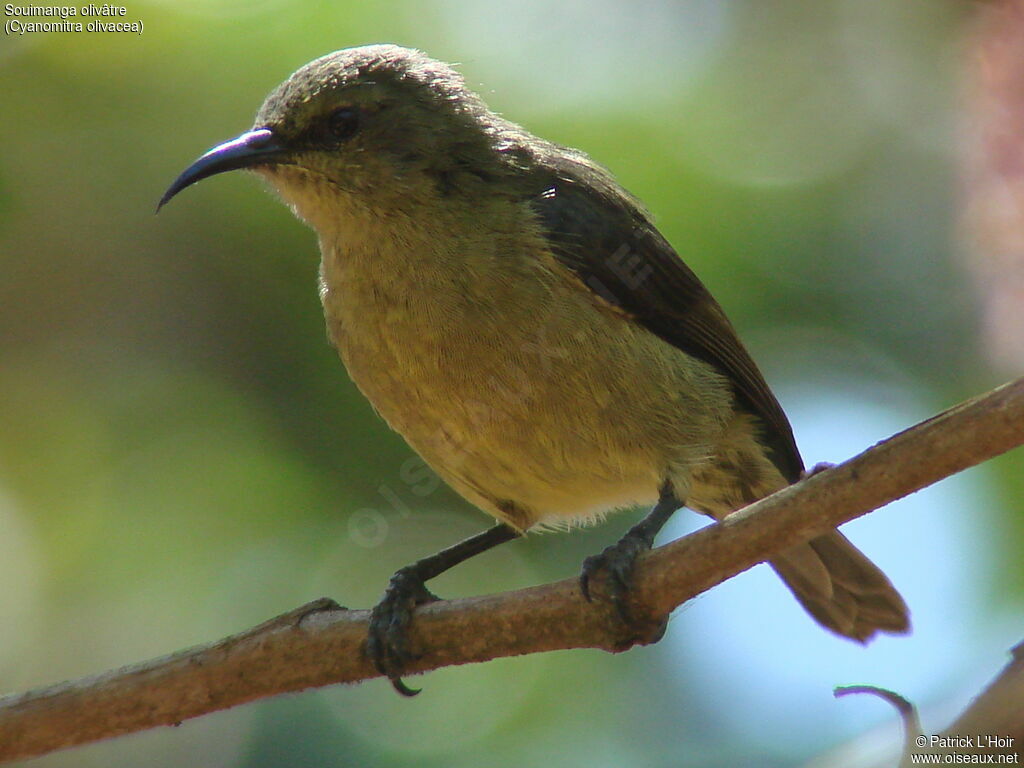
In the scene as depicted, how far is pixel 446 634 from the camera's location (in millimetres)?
3320

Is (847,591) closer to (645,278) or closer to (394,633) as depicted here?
(645,278)

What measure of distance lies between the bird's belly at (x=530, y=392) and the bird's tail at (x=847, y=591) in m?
0.88

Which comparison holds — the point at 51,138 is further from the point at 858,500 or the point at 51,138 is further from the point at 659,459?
the point at 858,500

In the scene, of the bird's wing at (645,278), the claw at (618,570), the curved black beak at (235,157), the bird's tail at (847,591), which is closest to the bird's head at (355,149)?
the curved black beak at (235,157)

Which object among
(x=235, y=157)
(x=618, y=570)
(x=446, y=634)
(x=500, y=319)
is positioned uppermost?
(x=235, y=157)

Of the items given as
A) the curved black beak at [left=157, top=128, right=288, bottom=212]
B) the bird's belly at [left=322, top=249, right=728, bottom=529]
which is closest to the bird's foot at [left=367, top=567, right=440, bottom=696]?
the bird's belly at [left=322, top=249, right=728, bottom=529]

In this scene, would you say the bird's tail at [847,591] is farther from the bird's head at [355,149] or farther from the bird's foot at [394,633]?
the bird's head at [355,149]

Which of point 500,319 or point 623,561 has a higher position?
point 500,319

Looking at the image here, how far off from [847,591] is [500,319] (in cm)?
190

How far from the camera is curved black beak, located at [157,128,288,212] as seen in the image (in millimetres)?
3859

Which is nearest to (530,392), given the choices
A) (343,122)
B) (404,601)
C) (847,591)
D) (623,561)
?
Answer: (623,561)

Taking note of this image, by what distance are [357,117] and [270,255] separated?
0.81 m

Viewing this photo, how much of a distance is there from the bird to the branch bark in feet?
0.55

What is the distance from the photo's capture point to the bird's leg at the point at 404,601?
344cm
